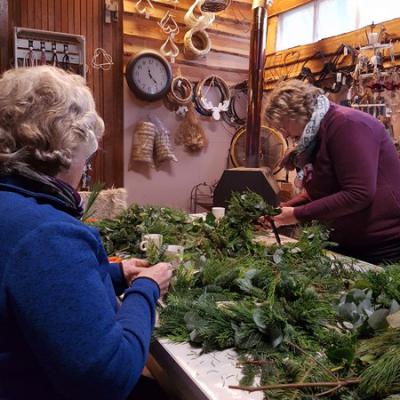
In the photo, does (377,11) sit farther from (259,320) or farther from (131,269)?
(259,320)

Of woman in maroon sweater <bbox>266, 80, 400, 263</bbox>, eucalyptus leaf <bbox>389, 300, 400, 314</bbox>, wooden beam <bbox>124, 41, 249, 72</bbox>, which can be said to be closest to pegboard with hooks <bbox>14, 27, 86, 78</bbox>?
wooden beam <bbox>124, 41, 249, 72</bbox>

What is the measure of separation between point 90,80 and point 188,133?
114cm

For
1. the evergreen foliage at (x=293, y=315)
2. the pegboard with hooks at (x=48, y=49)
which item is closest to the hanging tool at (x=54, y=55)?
the pegboard with hooks at (x=48, y=49)

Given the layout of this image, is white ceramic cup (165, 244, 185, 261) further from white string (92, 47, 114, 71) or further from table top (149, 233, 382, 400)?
white string (92, 47, 114, 71)

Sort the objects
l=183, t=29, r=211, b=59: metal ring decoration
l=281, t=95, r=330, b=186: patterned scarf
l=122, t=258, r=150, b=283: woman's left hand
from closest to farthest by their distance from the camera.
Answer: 1. l=122, t=258, r=150, b=283: woman's left hand
2. l=281, t=95, r=330, b=186: patterned scarf
3. l=183, t=29, r=211, b=59: metal ring decoration

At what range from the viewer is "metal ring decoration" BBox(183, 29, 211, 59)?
4402 mm

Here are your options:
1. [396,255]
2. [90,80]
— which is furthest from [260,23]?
[396,255]

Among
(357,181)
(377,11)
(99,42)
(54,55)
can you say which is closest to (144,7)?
(99,42)

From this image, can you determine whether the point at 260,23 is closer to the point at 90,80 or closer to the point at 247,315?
the point at 90,80

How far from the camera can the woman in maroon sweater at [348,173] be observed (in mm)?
1949

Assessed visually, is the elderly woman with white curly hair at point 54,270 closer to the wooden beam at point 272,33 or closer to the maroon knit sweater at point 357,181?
the maroon knit sweater at point 357,181

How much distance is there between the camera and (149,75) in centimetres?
427

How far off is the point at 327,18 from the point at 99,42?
87.2 inches

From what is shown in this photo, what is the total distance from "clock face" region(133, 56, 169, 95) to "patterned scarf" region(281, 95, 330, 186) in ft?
7.67
